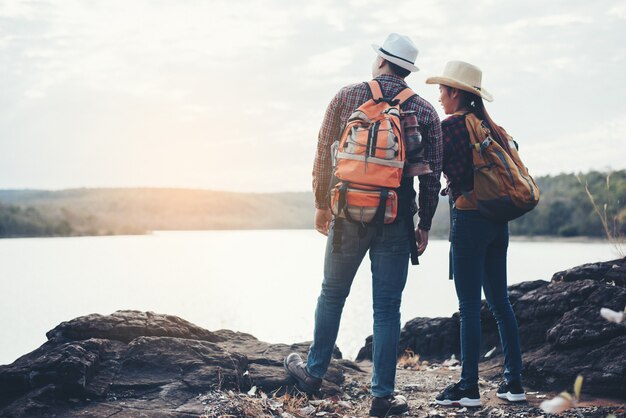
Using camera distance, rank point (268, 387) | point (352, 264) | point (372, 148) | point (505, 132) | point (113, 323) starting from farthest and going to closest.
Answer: point (113, 323) < point (268, 387) < point (505, 132) < point (352, 264) < point (372, 148)

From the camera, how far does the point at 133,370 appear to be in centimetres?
549

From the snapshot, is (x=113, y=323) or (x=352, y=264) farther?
(x=113, y=323)

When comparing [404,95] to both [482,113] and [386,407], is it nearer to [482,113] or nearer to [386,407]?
[482,113]

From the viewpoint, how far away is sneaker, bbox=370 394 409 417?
4.93 m

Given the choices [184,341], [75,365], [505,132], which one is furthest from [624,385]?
[75,365]

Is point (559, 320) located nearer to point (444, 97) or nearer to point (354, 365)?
point (354, 365)

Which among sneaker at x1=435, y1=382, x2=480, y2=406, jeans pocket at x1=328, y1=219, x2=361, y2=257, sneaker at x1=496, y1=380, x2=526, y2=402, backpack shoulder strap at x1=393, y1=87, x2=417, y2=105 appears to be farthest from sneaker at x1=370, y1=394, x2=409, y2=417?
backpack shoulder strap at x1=393, y1=87, x2=417, y2=105

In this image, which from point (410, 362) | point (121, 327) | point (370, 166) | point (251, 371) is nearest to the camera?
point (370, 166)

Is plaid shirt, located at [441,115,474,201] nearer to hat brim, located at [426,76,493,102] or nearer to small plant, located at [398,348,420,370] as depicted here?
hat brim, located at [426,76,493,102]

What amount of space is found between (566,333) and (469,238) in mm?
2015

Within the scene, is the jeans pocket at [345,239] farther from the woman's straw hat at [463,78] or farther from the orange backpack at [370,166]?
the woman's straw hat at [463,78]

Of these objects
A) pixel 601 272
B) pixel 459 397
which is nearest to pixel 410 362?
pixel 601 272

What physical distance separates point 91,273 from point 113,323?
26.3 m

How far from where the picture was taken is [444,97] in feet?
16.8
